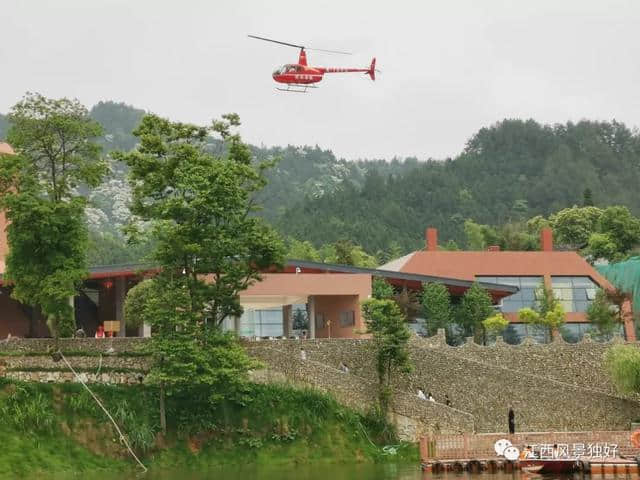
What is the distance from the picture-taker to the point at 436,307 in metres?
55.4

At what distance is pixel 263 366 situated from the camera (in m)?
43.4

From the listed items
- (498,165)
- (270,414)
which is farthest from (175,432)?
(498,165)

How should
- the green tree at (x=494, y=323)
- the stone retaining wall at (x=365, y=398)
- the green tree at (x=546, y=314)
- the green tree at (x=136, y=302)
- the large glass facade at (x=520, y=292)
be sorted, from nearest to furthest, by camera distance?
the stone retaining wall at (x=365, y=398), the green tree at (x=136, y=302), the green tree at (x=494, y=323), the green tree at (x=546, y=314), the large glass facade at (x=520, y=292)

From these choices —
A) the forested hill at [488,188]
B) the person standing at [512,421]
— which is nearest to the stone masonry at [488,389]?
the person standing at [512,421]

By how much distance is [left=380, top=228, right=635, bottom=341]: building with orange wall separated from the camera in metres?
62.2

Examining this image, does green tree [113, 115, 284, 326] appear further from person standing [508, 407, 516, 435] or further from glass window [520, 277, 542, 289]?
glass window [520, 277, 542, 289]

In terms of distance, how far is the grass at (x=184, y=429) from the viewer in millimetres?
39719

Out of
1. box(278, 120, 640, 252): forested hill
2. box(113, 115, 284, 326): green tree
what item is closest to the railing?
box(113, 115, 284, 326): green tree

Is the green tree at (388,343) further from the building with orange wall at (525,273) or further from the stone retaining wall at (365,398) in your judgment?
the building with orange wall at (525,273)

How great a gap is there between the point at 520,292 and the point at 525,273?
3.88ft

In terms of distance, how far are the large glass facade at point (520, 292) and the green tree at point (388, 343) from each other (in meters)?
16.9

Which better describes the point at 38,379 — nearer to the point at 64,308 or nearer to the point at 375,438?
the point at 64,308

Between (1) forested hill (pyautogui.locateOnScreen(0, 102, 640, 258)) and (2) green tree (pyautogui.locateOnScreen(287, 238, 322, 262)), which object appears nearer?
(2) green tree (pyautogui.locateOnScreen(287, 238, 322, 262))

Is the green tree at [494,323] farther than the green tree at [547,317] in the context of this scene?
No
